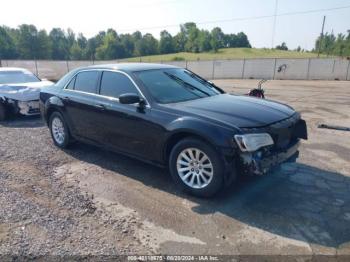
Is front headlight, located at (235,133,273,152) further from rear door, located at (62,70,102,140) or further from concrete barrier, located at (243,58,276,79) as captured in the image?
concrete barrier, located at (243,58,276,79)

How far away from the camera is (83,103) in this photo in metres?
5.18

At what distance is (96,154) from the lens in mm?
5672

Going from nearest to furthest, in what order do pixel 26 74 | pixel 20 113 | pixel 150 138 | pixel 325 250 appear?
1. pixel 325 250
2. pixel 150 138
3. pixel 20 113
4. pixel 26 74

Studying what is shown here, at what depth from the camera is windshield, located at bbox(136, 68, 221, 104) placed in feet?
14.5

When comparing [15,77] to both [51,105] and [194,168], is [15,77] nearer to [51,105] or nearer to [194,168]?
[51,105]

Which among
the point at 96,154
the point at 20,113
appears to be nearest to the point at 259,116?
the point at 96,154

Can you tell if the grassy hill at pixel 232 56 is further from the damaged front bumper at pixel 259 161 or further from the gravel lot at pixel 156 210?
the damaged front bumper at pixel 259 161

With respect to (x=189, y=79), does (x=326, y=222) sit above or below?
below

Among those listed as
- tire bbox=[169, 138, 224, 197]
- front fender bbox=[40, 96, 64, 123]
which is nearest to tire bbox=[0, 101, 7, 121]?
front fender bbox=[40, 96, 64, 123]

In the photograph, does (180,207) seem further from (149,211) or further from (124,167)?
(124,167)

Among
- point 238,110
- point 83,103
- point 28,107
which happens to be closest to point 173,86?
point 238,110

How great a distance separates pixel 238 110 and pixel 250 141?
25.1 inches

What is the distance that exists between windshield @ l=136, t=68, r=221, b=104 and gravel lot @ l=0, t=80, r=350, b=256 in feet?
3.95

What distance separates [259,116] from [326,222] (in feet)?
4.62
